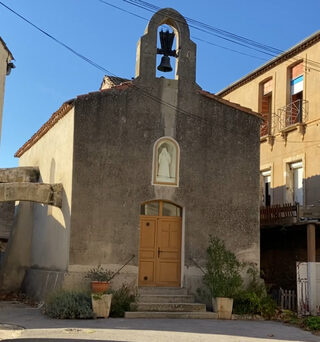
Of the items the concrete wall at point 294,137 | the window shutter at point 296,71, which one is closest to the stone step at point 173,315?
the concrete wall at point 294,137

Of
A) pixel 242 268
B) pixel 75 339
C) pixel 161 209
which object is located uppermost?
pixel 161 209

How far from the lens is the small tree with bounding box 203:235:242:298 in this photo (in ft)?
48.4

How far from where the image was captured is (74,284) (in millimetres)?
14367

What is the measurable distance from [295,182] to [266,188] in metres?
1.95

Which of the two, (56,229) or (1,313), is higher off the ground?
(56,229)

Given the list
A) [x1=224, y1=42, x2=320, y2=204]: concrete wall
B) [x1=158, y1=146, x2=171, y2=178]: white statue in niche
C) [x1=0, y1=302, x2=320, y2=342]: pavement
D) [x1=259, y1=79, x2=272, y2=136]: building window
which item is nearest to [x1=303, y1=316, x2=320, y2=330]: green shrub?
[x1=0, y1=302, x2=320, y2=342]: pavement

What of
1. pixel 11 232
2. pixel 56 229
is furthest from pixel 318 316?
pixel 11 232

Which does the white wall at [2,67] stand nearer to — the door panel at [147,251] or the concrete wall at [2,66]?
the concrete wall at [2,66]

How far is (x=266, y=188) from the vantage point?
2339cm

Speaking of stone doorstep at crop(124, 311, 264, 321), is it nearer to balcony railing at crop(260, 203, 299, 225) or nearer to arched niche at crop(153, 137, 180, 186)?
arched niche at crop(153, 137, 180, 186)

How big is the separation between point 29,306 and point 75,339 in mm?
5911

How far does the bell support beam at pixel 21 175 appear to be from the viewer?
19250mm

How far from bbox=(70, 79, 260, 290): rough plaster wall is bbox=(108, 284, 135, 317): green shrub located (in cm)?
89

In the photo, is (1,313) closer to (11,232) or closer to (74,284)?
(74,284)
